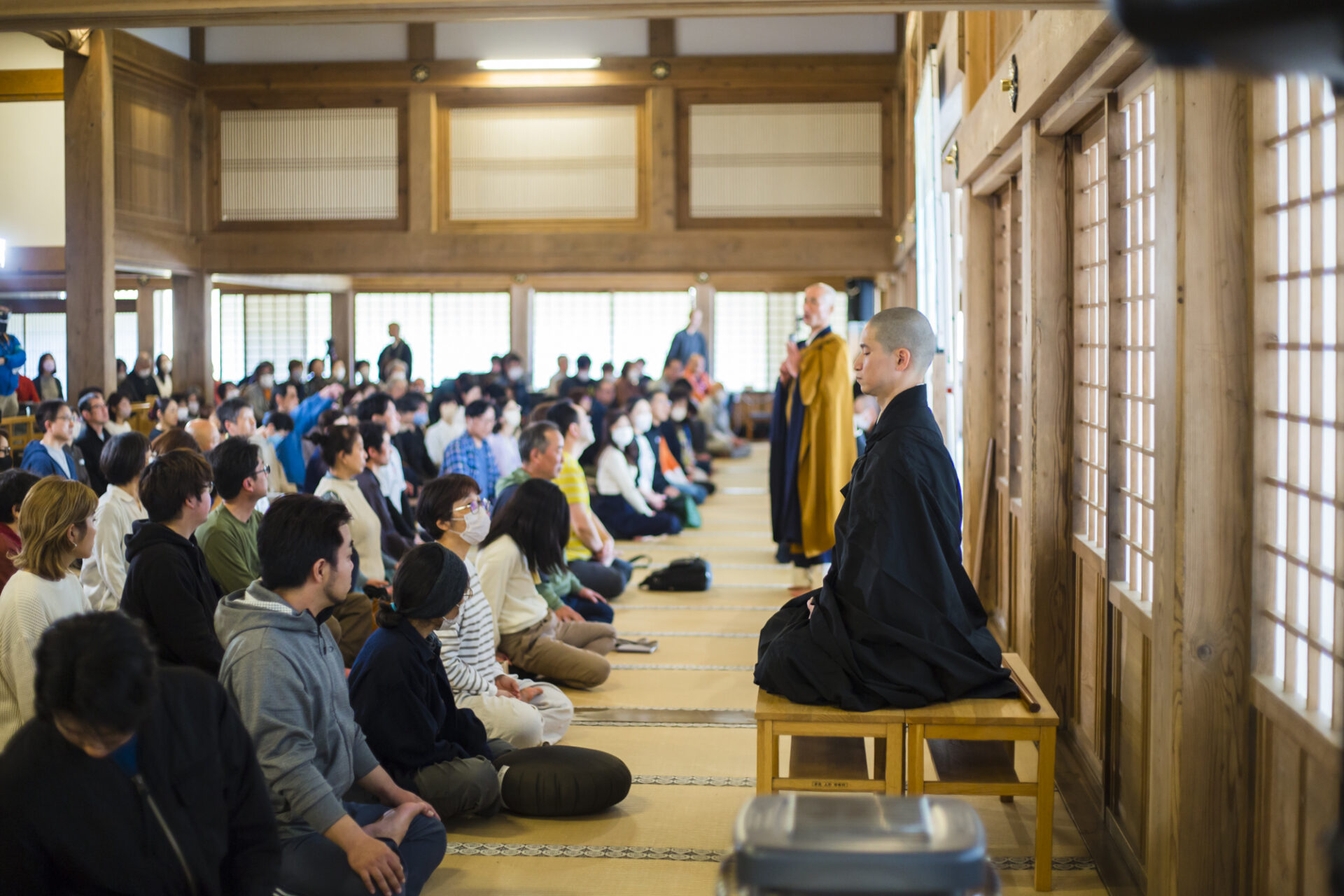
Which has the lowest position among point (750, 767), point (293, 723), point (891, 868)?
point (750, 767)

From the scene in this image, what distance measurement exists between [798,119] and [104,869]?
32.2ft

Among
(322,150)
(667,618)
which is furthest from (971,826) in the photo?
(322,150)

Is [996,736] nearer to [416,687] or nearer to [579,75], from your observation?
[416,687]

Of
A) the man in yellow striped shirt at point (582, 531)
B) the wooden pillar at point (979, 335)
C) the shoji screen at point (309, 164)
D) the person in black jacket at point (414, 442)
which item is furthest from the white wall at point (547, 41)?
the wooden pillar at point (979, 335)

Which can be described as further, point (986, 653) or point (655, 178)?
point (655, 178)

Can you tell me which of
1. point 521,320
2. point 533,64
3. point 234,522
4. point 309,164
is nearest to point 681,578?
point 234,522

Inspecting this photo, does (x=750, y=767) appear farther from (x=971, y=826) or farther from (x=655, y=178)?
(x=655, y=178)

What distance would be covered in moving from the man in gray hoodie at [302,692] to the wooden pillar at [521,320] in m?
13.6

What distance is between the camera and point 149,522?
296 cm

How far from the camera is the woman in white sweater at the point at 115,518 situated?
3490mm

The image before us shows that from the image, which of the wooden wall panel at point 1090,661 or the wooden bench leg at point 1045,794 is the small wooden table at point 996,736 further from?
the wooden wall panel at point 1090,661

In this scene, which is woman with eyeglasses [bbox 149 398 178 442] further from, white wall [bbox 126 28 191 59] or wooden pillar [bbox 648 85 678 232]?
wooden pillar [bbox 648 85 678 232]

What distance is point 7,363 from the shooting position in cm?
831

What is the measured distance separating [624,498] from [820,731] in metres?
5.26
